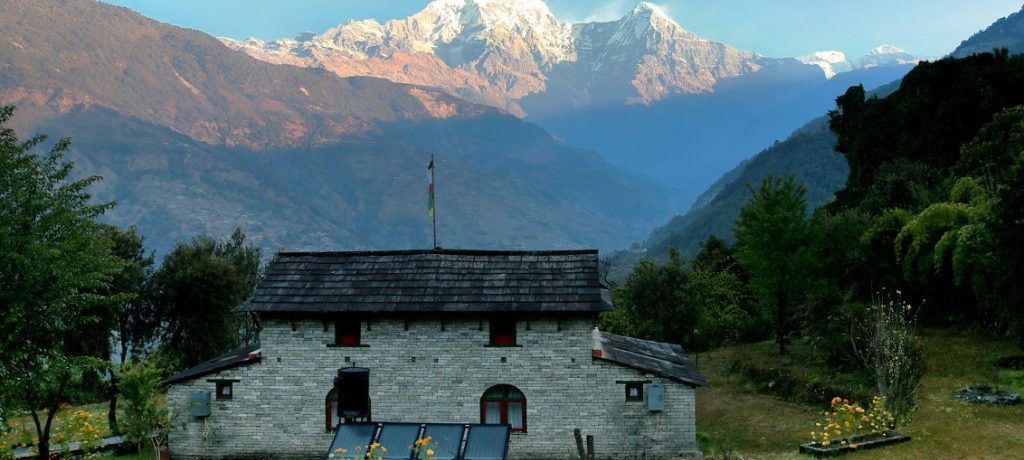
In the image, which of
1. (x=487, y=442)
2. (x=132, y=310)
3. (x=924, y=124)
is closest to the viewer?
(x=487, y=442)

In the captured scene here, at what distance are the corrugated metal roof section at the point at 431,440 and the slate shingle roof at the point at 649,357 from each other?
15.6ft

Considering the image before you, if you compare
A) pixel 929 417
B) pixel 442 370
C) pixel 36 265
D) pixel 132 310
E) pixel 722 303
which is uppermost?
pixel 36 265

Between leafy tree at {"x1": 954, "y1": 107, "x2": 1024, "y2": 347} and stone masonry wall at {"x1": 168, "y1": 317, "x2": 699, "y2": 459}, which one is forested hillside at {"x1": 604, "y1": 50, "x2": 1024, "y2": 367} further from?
stone masonry wall at {"x1": 168, "y1": 317, "x2": 699, "y2": 459}

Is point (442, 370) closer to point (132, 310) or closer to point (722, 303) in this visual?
point (132, 310)

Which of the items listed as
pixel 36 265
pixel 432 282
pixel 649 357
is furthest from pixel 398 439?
pixel 36 265

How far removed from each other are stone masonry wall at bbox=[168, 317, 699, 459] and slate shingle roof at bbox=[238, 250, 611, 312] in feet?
2.19

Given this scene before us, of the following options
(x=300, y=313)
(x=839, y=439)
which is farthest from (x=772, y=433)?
(x=300, y=313)

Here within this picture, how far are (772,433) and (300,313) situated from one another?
52.3 feet

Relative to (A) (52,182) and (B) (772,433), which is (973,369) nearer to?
(B) (772,433)

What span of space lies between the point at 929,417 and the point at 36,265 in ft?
81.5

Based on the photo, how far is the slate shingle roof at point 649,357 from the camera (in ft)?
72.2

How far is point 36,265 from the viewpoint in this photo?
18.2 metres

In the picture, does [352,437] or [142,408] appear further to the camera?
[142,408]

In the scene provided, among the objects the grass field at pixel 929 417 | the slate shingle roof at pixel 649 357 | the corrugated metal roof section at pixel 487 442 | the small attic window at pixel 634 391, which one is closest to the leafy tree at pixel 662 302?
the grass field at pixel 929 417
